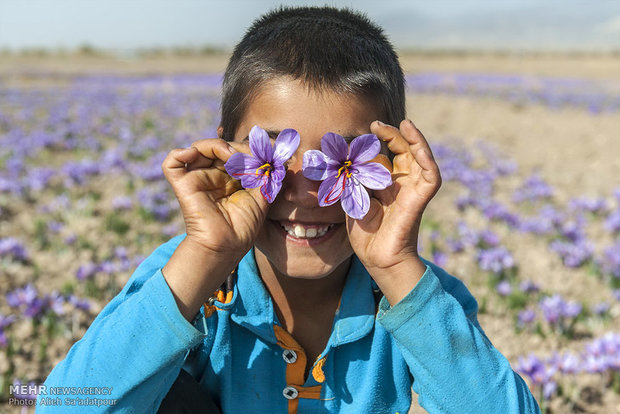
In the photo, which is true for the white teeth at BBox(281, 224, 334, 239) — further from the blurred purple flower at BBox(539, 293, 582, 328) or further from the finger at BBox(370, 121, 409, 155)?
the blurred purple flower at BBox(539, 293, 582, 328)

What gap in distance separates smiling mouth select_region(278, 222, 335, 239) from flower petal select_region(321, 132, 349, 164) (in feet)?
0.81

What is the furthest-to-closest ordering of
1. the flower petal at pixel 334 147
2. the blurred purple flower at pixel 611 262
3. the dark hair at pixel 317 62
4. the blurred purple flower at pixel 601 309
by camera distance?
the blurred purple flower at pixel 611 262 < the blurred purple flower at pixel 601 309 < the dark hair at pixel 317 62 < the flower petal at pixel 334 147

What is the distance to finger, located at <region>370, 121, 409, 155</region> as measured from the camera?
4.65 feet

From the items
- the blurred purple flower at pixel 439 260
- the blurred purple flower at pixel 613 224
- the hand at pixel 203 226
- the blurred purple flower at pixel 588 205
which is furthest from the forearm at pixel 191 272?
the blurred purple flower at pixel 588 205

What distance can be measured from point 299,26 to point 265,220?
25.5 inches

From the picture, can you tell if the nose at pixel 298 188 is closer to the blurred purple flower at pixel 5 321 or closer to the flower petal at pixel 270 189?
the flower petal at pixel 270 189

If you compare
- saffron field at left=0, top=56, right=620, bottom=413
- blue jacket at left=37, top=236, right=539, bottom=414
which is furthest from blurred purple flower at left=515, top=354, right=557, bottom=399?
blue jacket at left=37, top=236, right=539, bottom=414

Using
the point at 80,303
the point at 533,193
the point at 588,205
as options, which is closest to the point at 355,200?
the point at 80,303

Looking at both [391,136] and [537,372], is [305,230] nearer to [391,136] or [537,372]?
[391,136]

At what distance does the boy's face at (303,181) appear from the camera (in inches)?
57.0

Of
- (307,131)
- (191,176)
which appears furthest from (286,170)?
(191,176)

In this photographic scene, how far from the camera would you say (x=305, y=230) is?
1.52 metres

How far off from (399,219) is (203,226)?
0.52 m

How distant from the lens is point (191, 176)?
4.62 feet
